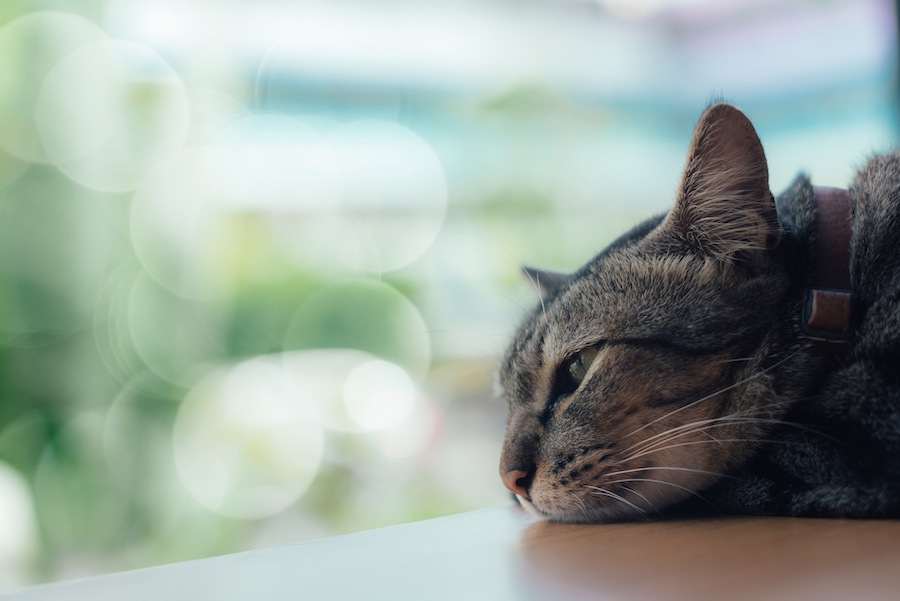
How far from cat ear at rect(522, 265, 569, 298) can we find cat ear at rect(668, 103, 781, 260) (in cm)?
26

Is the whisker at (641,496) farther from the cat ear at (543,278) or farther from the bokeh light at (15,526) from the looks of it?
the bokeh light at (15,526)

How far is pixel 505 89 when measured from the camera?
2.24 metres

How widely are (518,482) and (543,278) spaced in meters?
0.35

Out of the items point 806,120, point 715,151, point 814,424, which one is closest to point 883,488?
point 814,424

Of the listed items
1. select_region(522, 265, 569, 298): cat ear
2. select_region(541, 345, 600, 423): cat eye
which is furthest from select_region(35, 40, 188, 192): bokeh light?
select_region(541, 345, 600, 423): cat eye

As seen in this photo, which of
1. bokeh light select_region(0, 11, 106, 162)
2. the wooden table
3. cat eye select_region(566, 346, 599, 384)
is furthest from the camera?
bokeh light select_region(0, 11, 106, 162)

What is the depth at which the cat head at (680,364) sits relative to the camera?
26.1 inches

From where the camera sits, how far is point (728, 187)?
69 cm

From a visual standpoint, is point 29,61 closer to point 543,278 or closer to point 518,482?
point 543,278

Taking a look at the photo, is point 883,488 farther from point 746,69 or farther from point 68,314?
point 68,314

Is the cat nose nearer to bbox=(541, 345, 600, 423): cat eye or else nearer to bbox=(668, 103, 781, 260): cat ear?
bbox=(541, 345, 600, 423): cat eye

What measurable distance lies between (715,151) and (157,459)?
5.16ft

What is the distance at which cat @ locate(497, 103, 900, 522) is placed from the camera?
63 centimetres

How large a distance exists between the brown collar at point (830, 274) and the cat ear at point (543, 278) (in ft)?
1.06
